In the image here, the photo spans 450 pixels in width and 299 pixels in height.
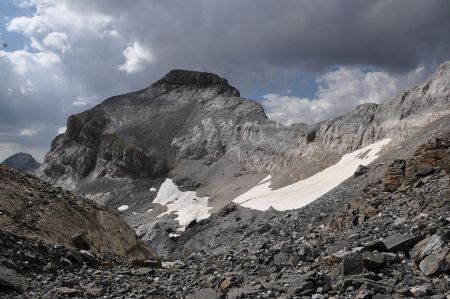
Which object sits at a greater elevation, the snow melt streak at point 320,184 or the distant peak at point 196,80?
the distant peak at point 196,80

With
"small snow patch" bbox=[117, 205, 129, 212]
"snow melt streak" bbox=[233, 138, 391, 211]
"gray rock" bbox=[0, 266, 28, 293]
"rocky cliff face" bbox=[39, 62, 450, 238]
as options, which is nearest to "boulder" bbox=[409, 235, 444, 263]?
"gray rock" bbox=[0, 266, 28, 293]

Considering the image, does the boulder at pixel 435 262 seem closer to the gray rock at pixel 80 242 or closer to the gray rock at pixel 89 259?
the gray rock at pixel 89 259

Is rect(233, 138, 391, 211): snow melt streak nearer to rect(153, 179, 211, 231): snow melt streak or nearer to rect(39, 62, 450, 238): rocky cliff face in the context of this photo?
rect(39, 62, 450, 238): rocky cliff face

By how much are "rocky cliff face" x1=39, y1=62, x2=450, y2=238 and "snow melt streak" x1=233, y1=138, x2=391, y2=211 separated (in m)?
2.93

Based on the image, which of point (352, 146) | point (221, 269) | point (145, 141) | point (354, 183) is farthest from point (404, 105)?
point (145, 141)

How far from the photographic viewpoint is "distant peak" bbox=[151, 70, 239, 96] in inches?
5408

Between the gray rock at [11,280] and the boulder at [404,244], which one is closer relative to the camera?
the boulder at [404,244]

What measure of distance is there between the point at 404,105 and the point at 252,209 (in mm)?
24725

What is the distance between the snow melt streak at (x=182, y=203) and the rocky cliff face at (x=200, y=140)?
201cm

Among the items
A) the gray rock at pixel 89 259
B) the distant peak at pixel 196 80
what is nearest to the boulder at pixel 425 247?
the gray rock at pixel 89 259

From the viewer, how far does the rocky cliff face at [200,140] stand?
61500 millimetres

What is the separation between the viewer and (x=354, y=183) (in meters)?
41.8

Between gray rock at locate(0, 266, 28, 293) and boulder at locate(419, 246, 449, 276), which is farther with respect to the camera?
gray rock at locate(0, 266, 28, 293)

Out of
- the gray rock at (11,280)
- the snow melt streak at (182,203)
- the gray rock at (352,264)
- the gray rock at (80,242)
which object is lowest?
the gray rock at (352,264)
